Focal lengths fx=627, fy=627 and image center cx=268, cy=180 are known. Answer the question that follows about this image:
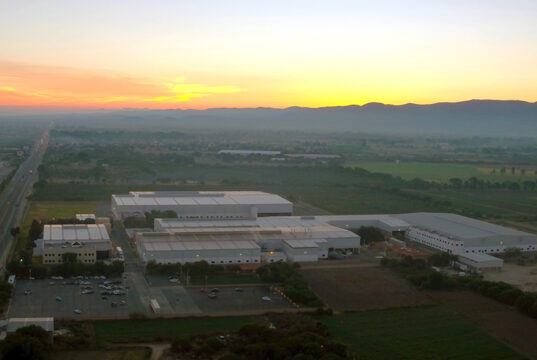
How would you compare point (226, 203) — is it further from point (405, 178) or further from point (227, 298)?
point (405, 178)

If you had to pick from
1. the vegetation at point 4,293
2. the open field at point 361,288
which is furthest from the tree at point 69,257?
the open field at point 361,288

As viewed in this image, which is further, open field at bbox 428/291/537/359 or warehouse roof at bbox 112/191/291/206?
warehouse roof at bbox 112/191/291/206

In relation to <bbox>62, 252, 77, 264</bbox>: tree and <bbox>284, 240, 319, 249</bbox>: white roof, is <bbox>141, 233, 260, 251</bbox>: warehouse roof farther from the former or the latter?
<bbox>62, 252, 77, 264</bbox>: tree

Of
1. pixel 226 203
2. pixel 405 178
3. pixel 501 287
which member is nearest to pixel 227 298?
pixel 501 287

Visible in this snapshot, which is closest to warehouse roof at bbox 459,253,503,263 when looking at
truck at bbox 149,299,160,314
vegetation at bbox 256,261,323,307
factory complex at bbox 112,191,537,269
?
factory complex at bbox 112,191,537,269

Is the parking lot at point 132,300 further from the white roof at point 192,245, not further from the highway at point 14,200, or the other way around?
the highway at point 14,200
